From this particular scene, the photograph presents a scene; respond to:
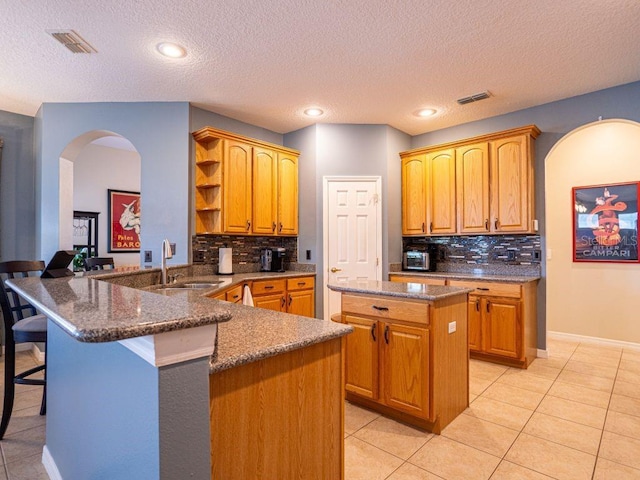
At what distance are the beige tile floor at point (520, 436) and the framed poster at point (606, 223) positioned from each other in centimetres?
148

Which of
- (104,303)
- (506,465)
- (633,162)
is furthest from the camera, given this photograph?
(633,162)

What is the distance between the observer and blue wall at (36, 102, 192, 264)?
3.66 metres

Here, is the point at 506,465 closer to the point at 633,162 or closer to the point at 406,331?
the point at 406,331

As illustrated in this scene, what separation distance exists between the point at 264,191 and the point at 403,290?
2.40 m

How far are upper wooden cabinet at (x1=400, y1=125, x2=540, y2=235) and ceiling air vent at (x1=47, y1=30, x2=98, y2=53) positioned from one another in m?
3.50

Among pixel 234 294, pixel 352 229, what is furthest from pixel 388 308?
pixel 352 229

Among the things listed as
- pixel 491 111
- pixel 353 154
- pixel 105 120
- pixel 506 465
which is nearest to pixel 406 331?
pixel 506 465

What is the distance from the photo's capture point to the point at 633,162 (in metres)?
3.99

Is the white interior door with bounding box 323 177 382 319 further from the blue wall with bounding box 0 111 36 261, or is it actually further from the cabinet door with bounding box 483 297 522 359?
the blue wall with bounding box 0 111 36 261

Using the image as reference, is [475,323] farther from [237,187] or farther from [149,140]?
[149,140]

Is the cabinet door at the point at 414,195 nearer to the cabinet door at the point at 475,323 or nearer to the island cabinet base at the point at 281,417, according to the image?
the cabinet door at the point at 475,323

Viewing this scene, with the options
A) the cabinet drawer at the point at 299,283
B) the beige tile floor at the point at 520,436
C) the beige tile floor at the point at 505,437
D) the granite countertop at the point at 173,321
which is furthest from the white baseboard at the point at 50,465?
the cabinet drawer at the point at 299,283

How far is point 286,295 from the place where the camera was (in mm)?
4043

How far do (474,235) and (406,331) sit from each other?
90.0 inches
